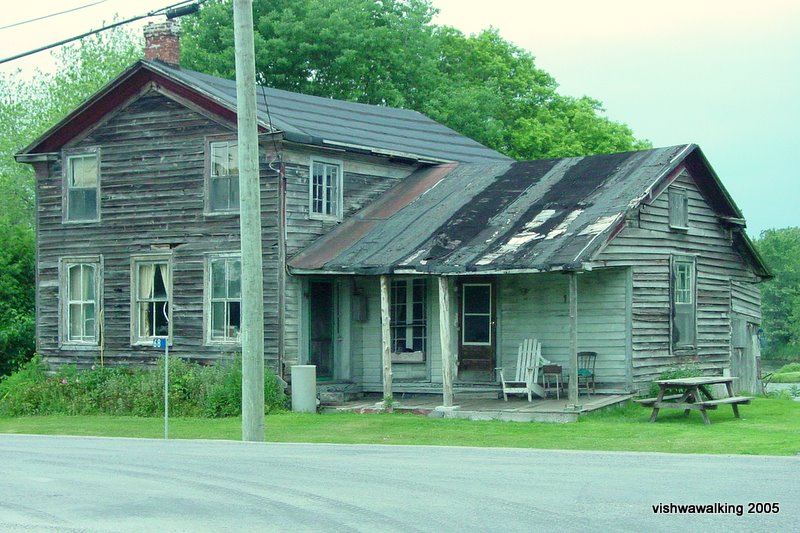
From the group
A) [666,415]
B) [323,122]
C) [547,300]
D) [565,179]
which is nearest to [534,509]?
[666,415]

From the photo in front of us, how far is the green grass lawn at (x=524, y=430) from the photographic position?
17.0m

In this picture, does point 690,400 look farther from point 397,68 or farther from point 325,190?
point 397,68

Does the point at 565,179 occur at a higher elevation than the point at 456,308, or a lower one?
higher

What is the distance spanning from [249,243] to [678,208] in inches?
423

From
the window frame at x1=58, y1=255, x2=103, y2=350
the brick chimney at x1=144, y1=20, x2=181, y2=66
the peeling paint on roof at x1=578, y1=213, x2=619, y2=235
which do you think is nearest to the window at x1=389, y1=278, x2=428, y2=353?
the peeling paint on roof at x1=578, y1=213, x2=619, y2=235

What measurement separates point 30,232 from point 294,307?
12.3 metres

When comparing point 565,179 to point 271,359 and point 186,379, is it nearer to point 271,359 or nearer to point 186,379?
point 271,359

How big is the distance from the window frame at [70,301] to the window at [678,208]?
12752 millimetres

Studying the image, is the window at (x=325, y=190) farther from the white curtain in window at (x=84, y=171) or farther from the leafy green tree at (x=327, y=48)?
the leafy green tree at (x=327, y=48)

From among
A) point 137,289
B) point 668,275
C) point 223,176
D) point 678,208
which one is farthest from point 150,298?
point 678,208

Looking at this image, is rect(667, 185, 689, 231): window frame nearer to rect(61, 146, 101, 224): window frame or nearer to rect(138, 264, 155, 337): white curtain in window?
rect(138, 264, 155, 337): white curtain in window

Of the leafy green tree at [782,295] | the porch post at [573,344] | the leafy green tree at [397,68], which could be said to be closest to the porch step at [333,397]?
the porch post at [573,344]

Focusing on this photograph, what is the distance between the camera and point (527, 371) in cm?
2309

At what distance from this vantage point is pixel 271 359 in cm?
2450
